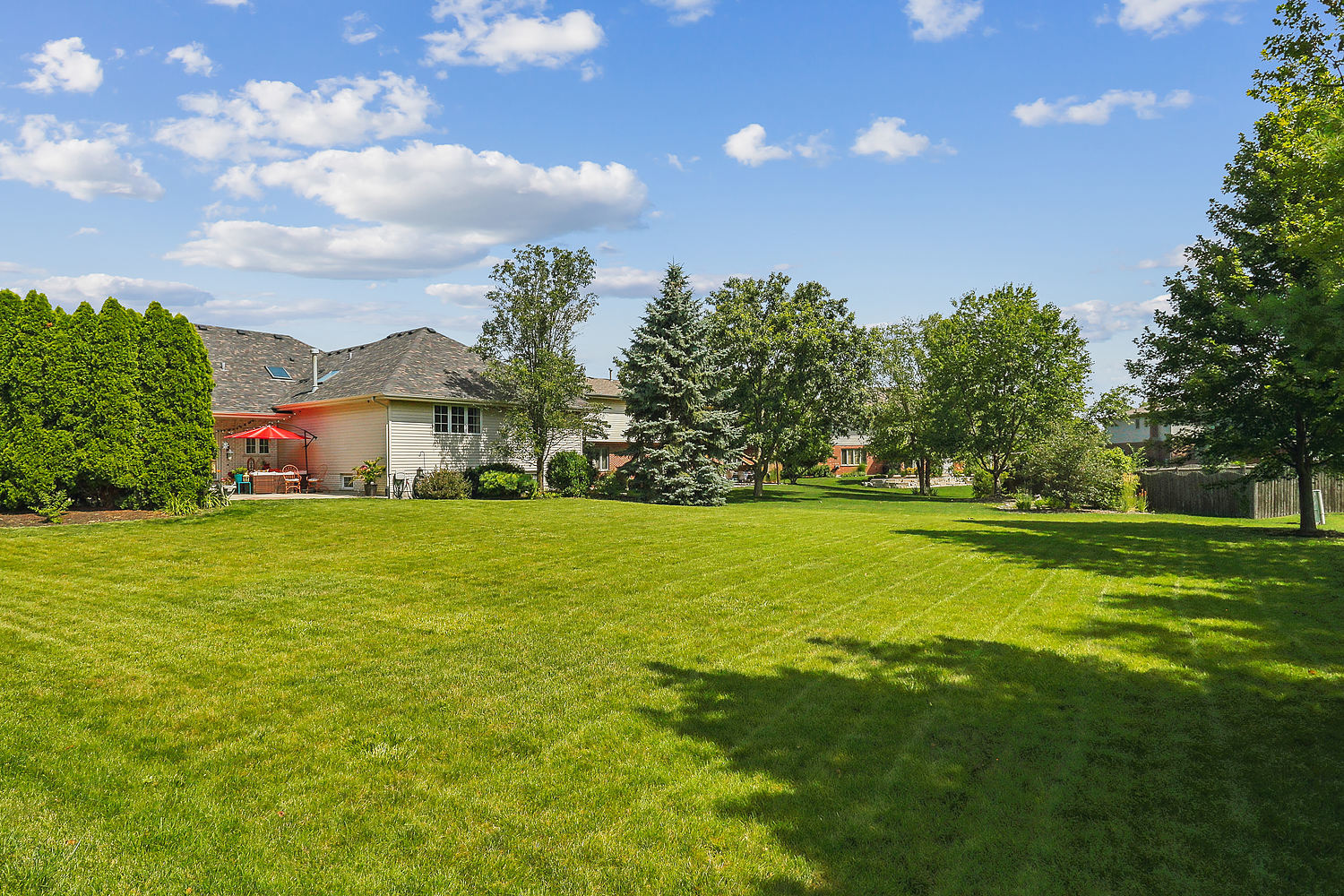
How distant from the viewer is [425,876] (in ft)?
10.6

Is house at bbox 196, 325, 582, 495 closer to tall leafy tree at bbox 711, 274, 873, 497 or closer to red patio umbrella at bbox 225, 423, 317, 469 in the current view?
red patio umbrella at bbox 225, 423, 317, 469

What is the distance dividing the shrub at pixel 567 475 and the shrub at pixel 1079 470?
18145mm

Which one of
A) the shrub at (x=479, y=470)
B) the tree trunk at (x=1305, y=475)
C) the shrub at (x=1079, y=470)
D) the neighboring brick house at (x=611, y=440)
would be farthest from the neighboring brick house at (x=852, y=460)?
the tree trunk at (x=1305, y=475)

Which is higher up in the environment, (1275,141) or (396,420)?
(1275,141)

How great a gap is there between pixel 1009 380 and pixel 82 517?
33.6 meters

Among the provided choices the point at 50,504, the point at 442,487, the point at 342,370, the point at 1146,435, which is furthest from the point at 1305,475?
the point at 1146,435

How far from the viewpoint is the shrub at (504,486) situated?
79.0ft

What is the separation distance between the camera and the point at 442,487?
899 inches

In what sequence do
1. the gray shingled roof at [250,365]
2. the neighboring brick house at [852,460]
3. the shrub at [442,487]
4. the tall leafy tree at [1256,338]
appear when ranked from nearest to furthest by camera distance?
the tall leafy tree at [1256,338]
the shrub at [442,487]
the gray shingled roof at [250,365]
the neighboring brick house at [852,460]

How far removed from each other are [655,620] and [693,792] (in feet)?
12.0

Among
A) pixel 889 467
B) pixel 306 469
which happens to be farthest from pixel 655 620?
pixel 889 467

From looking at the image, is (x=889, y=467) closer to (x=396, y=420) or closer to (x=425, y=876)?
(x=396, y=420)

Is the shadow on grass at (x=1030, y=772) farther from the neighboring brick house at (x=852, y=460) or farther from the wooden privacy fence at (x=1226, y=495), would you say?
the neighboring brick house at (x=852, y=460)

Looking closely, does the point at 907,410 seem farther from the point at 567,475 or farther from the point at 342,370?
the point at 342,370
